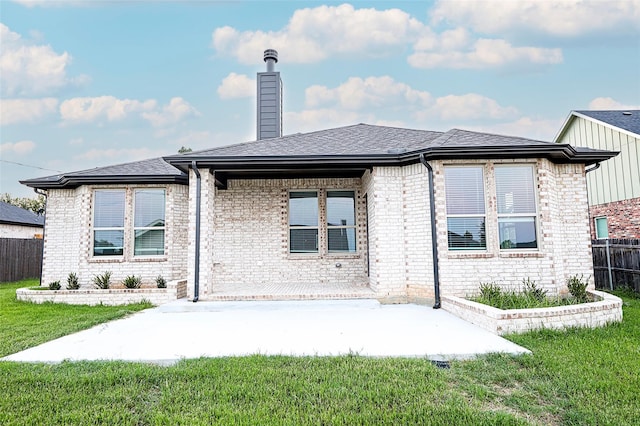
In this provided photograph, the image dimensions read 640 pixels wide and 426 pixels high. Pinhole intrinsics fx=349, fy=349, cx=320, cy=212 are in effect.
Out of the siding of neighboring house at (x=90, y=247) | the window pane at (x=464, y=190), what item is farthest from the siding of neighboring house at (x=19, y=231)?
the window pane at (x=464, y=190)

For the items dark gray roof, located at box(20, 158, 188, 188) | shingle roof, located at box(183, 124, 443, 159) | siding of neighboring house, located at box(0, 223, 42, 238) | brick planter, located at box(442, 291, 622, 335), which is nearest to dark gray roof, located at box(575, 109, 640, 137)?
shingle roof, located at box(183, 124, 443, 159)

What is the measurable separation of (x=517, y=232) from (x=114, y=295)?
28.2 feet

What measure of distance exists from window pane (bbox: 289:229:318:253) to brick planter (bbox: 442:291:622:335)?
14.5ft

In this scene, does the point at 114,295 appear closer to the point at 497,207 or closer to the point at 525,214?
the point at 497,207

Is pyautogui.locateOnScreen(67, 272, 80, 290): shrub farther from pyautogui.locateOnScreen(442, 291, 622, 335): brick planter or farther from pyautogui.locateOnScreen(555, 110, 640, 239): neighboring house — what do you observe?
pyautogui.locateOnScreen(555, 110, 640, 239): neighboring house

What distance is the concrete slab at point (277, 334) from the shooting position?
409 centimetres

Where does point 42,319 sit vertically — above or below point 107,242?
below

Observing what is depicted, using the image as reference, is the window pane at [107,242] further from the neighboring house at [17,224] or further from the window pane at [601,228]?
the window pane at [601,228]

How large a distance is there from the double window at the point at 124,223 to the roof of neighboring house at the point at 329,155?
0.47 meters

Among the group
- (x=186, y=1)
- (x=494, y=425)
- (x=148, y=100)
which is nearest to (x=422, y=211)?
(x=494, y=425)

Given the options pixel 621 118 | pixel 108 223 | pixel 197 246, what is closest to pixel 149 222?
pixel 108 223

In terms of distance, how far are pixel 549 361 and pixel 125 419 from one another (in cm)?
396

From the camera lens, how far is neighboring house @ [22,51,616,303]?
673 centimetres

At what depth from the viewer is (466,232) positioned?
22.3 feet
